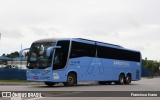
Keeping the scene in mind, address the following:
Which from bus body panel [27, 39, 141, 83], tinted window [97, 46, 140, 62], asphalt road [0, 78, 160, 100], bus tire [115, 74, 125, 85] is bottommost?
asphalt road [0, 78, 160, 100]

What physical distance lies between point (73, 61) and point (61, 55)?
4.12 ft

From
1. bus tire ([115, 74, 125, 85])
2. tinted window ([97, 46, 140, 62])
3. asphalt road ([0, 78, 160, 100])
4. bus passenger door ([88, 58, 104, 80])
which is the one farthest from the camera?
bus tire ([115, 74, 125, 85])

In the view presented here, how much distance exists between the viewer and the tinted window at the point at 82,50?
2856 centimetres

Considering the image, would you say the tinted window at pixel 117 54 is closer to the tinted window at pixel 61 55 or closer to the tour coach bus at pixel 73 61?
the tour coach bus at pixel 73 61

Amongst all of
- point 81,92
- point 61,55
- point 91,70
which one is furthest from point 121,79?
point 81,92

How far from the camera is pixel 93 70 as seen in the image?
3142 centimetres

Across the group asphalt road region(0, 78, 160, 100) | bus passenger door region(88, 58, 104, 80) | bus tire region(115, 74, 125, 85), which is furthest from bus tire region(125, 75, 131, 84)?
asphalt road region(0, 78, 160, 100)

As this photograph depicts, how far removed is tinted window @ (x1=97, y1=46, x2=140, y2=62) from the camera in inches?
1278

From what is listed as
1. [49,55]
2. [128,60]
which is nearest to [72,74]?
[49,55]

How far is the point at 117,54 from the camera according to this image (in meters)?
35.4

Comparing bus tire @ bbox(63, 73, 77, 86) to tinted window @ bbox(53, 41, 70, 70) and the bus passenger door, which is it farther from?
the bus passenger door

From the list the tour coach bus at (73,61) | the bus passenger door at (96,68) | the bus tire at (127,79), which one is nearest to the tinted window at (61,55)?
the tour coach bus at (73,61)

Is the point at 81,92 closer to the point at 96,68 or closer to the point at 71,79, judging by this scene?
the point at 71,79

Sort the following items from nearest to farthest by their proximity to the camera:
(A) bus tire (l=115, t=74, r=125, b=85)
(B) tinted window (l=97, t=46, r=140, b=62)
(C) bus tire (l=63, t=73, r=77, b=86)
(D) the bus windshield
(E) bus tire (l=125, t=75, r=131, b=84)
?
(D) the bus windshield → (C) bus tire (l=63, t=73, r=77, b=86) → (B) tinted window (l=97, t=46, r=140, b=62) → (A) bus tire (l=115, t=74, r=125, b=85) → (E) bus tire (l=125, t=75, r=131, b=84)
